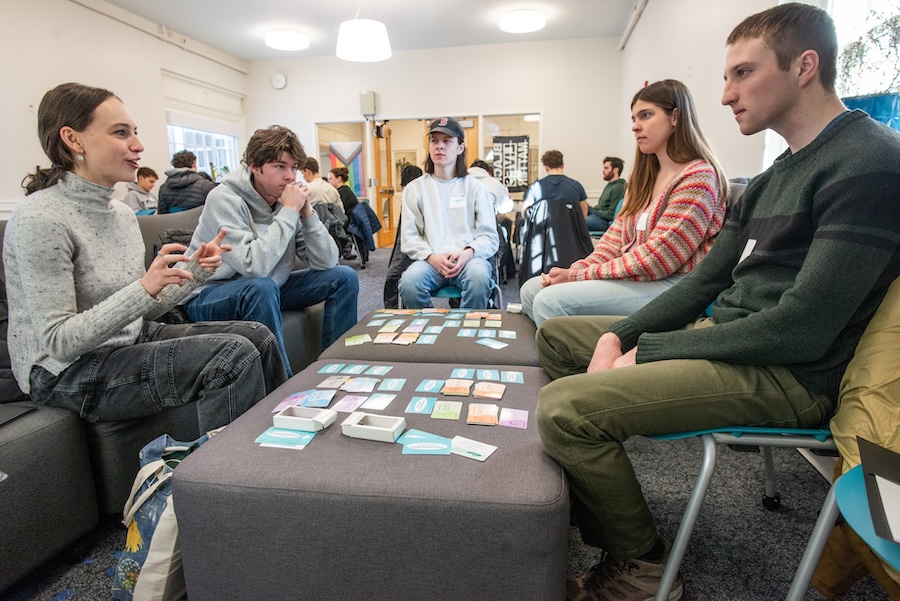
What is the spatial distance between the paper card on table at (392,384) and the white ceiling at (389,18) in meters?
5.23

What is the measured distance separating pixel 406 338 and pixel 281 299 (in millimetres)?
797

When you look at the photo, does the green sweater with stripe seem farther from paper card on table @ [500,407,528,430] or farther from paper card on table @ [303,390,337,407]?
paper card on table @ [303,390,337,407]

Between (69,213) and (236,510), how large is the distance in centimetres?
92

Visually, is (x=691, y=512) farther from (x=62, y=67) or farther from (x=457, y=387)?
(x=62, y=67)

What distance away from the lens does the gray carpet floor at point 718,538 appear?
1145 millimetres

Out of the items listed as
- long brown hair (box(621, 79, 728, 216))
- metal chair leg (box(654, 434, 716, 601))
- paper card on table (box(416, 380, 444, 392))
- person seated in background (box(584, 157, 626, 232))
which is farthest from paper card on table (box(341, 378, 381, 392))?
person seated in background (box(584, 157, 626, 232))

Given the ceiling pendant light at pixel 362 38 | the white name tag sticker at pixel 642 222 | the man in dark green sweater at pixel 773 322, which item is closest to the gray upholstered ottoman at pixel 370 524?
the man in dark green sweater at pixel 773 322

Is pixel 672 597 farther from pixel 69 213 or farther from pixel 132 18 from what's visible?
pixel 132 18

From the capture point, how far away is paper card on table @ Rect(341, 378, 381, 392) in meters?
1.30

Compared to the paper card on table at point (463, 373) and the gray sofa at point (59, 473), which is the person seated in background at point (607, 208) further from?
the gray sofa at point (59, 473)

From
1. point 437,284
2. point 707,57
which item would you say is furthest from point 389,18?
point 437,284

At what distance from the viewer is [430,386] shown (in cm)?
131

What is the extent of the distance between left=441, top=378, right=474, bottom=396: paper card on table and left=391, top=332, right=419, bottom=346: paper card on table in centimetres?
39

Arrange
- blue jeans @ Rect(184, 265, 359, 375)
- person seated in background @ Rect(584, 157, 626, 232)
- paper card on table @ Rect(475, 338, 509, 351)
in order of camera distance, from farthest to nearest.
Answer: person seated in background @ Rect(584, 157, 626, 232) < blue jeans @ Rect(184, 265, 359, 375) < paper card on table @ Rect(475, 338, 509, 351)
